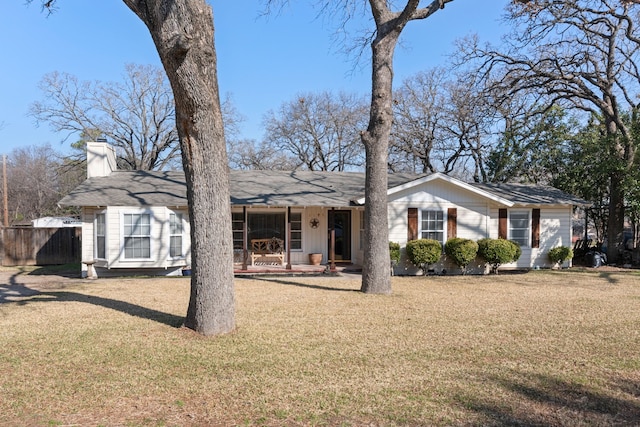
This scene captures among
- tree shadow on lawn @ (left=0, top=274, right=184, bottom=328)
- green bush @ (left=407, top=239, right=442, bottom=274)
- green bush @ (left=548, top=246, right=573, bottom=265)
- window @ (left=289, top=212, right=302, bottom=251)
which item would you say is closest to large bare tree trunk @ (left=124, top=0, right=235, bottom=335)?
tree shadow on lawn @ (left=0, top=274, right=184, bottom=328)

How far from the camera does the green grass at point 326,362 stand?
3.98m

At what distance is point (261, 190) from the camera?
52.4ft

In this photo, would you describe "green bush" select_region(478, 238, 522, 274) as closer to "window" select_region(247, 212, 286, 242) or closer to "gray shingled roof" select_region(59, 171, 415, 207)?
"gray shingled roof" select_region(59, 171, 415, 207)

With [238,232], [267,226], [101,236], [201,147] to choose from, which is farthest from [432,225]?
[101,236]

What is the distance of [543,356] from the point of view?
220 inches

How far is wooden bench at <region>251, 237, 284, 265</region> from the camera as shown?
15.9 m

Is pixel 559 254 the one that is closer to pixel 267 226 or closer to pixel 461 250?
pixel 461 250

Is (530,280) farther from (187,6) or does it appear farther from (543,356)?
(187,6)

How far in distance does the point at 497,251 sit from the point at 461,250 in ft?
4.26

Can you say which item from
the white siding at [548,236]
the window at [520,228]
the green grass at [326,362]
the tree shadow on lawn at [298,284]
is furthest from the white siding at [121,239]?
the white siding at [548,236]

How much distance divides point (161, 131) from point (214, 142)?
27.0 m

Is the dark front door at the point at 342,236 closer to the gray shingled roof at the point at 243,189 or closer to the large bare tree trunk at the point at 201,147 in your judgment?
the gray shingled roof at the point at 243,189

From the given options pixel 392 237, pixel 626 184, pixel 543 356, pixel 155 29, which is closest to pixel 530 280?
pixel 392 237

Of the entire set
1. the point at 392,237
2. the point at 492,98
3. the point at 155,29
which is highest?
the point at 492,98
